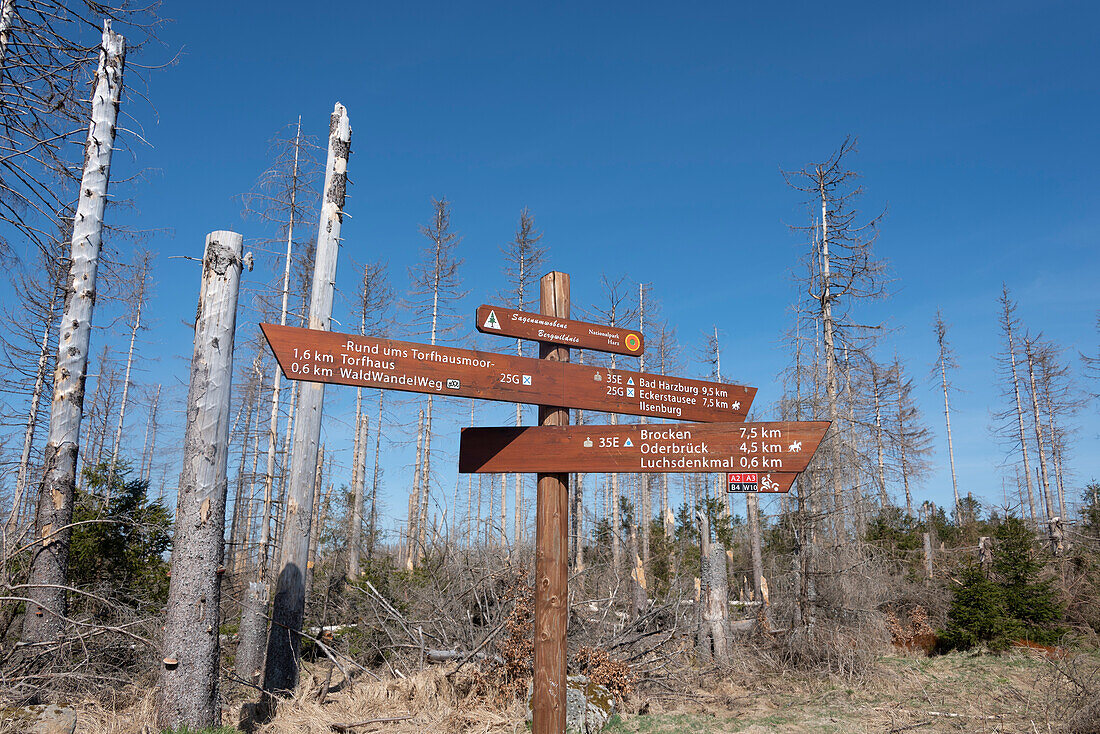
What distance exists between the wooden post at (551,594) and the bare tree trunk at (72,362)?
5.21 metres

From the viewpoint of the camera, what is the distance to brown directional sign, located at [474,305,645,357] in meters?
4.60

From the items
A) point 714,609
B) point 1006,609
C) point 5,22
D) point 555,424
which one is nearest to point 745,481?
point 555,424

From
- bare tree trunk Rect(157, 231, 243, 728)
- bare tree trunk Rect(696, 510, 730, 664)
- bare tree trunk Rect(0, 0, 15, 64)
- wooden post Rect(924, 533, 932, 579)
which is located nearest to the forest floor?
bare tree trunk Rect(157, 231, 243, 728)

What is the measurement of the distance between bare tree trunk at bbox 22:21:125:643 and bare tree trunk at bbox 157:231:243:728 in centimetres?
233

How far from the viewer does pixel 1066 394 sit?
1163 inches

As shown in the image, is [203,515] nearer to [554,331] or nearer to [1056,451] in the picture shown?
[554,331]

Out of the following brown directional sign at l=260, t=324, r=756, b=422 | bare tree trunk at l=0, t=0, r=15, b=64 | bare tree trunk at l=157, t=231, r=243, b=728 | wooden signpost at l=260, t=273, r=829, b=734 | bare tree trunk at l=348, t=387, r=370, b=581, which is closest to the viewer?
brown directional sign at l=260, t=324, r=756, b=422

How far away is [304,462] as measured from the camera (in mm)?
8195

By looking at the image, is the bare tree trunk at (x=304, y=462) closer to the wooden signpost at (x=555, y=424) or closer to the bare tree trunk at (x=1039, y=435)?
the wooden signpost at (x=555, y=424)

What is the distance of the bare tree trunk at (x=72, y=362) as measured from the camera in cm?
679

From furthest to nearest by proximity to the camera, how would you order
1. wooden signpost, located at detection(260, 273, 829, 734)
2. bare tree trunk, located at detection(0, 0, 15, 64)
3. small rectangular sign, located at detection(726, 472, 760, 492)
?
bare tree trunk, located at detection(0, 0, 15, 64) < small rectangular sign, located at detection(726, 472, 760, 492) < wooden signpost, located at detection(260, 273, 829, 734)

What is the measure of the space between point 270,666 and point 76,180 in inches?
267

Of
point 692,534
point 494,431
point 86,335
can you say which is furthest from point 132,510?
point 692,534

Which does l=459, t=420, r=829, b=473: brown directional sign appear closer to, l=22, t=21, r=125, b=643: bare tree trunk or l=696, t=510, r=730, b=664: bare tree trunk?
l=22, t=21, r=125, b=643: bare tree trunk
